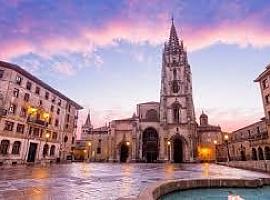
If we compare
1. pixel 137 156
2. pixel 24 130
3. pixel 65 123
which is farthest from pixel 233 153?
pixel 24 130

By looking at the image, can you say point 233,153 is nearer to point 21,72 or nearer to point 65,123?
point 65,123

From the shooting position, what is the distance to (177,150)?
175 feet

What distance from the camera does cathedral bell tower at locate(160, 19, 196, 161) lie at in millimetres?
51475

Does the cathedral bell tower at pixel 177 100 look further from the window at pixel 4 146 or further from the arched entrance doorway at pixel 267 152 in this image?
the window at pixel 4 146

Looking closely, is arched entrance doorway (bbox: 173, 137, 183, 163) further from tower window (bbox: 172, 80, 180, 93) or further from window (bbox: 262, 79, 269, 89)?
window (bbox: 262, 79, 269, 89)

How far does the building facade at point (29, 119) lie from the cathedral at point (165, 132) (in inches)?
597

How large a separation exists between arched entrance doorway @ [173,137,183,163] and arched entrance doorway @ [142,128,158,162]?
15.2ft

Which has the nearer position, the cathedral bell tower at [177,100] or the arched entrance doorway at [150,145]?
the cathedral bell tower at [177,100]

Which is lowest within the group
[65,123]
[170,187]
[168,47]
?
[170,187]

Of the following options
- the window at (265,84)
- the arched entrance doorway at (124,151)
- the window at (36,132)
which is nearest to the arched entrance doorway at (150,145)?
the arched entrance doorway at (124,151)

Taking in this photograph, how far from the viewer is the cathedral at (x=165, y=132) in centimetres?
5153

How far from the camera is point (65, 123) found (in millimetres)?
46094

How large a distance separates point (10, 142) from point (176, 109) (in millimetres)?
38123

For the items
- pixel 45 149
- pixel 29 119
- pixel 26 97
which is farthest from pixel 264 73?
pixel 45 149
